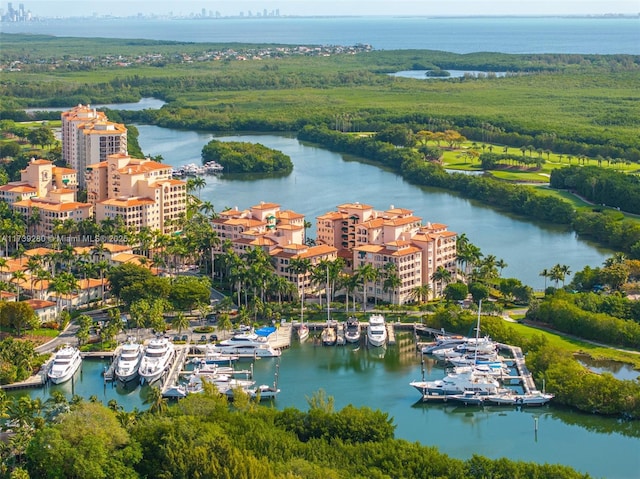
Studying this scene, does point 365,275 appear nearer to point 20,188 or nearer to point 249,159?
point 20,188

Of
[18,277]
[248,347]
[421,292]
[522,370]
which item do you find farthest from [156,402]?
[421,292]

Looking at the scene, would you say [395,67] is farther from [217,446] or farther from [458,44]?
[217,446]

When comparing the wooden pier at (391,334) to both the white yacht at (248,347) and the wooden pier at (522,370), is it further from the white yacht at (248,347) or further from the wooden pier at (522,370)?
the white yacht at (248,347)

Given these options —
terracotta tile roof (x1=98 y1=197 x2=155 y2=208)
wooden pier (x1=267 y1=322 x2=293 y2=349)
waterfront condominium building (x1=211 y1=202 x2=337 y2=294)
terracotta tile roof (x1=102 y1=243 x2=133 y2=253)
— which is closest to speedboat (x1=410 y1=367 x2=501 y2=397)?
wooden pier (x1=267 y1=322 x2=293 y2=349)

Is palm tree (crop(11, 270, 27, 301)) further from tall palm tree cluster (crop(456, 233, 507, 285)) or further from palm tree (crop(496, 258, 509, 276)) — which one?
palm tree (crop(496, 258, 509, 276))

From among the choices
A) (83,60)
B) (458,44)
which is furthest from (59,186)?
(458,44)
